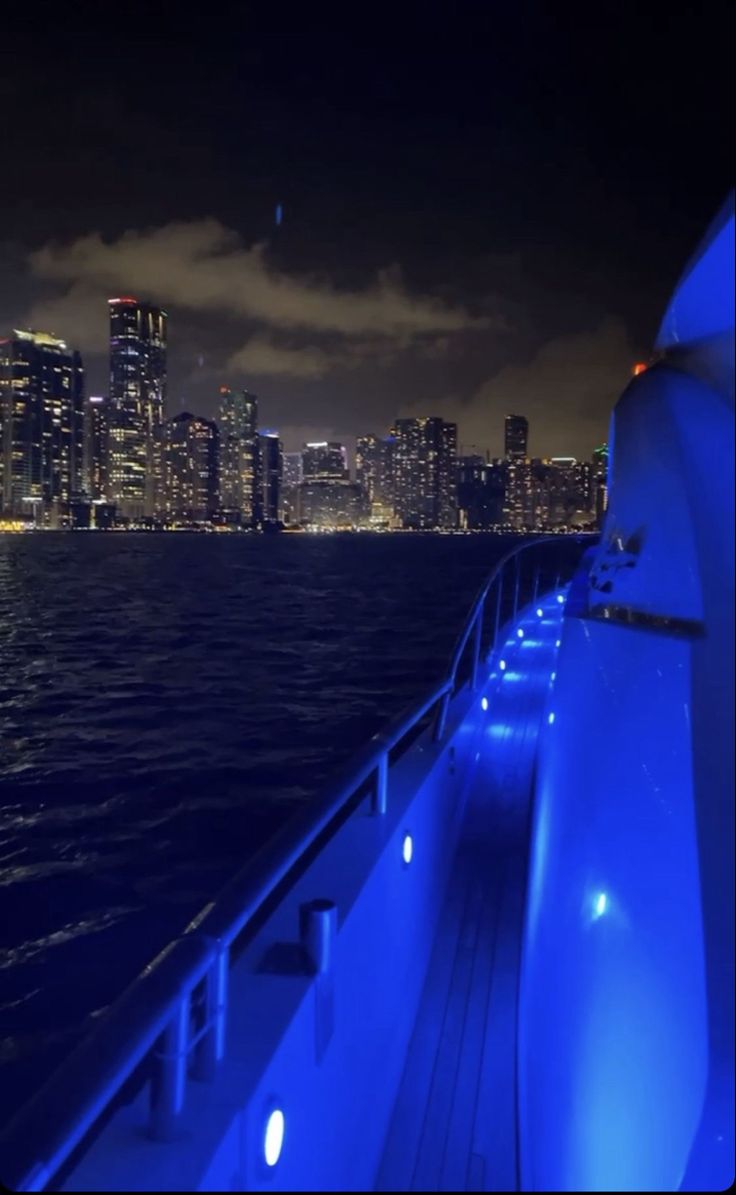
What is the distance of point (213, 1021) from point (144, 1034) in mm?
451

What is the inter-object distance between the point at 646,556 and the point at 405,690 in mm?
18297

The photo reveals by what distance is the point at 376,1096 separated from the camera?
9.22 ft

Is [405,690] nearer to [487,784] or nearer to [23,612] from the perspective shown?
[487,784]

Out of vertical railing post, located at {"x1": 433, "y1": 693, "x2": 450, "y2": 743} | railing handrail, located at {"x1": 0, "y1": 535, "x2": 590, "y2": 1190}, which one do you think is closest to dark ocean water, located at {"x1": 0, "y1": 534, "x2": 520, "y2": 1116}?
vertical railing post, located at {"x1": 433, "y1": 693, "x2": 450, "y2": 743}

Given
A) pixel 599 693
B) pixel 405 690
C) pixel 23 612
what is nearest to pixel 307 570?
pixel 23 612

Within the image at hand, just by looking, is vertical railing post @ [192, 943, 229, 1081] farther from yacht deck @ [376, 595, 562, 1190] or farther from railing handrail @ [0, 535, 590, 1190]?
yacht deck @ [376, 595, 562, 1190]

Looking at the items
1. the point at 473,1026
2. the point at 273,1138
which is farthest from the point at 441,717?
the point at 273,1138

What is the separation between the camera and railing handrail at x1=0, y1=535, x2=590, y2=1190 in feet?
4.14

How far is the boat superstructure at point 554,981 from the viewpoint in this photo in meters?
1.65

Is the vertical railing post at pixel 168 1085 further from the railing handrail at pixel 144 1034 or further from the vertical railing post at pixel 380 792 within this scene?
the vertical railing post at pixel 380 792

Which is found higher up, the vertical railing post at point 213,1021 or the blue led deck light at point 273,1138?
the vertical railing post at point 213,1021

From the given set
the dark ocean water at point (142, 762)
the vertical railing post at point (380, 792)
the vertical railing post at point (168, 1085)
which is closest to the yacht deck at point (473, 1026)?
the vertical railing post at point (380, 792)

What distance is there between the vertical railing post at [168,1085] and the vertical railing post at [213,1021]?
0.42 ft

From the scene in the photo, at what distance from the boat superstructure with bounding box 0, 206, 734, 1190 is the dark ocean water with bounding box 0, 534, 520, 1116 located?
81 cm
